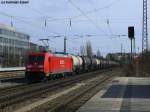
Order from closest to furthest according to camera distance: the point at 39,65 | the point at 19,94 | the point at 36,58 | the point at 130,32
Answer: the point at 19,94 < the point at 130,32 < the point at 39,65 < the point at 36,58

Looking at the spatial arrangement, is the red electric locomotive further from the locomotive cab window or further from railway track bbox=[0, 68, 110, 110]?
railway track bbox=[0, 68, 110, 110]

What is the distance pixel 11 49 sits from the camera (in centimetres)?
14712

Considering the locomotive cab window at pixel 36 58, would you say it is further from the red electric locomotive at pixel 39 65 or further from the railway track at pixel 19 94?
the railway track at pixel 19 94

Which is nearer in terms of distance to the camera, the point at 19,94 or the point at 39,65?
the point at 19,94


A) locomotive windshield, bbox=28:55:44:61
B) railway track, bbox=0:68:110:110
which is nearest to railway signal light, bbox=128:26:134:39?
railway track, bbox=0:68:110:110

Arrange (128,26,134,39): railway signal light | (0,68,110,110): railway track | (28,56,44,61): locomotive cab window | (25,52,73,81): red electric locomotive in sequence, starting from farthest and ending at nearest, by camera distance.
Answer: (28,56,44,61): locomotive cab window → (25,52,73,81): red electric locomotive → (128,26,134,39): railway signal light → (0,68,110,110): railway track

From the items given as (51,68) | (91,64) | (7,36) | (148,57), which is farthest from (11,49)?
(51,68)

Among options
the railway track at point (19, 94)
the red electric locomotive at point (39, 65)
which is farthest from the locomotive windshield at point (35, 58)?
the railway track at point (19, 94)

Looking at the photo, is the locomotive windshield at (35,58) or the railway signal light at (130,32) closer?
the railway signal light at (130,32)

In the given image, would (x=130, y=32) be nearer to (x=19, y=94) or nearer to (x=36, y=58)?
(x=36, y=58)

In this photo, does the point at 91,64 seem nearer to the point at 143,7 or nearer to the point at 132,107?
the point at 143,7

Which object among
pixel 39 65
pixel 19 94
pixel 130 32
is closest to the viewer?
pixel 19 94

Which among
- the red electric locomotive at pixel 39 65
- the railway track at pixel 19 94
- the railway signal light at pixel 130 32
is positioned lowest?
the railway track at pixel 19 94

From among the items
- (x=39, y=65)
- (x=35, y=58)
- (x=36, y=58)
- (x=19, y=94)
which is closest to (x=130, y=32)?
(x=39, y=65)
